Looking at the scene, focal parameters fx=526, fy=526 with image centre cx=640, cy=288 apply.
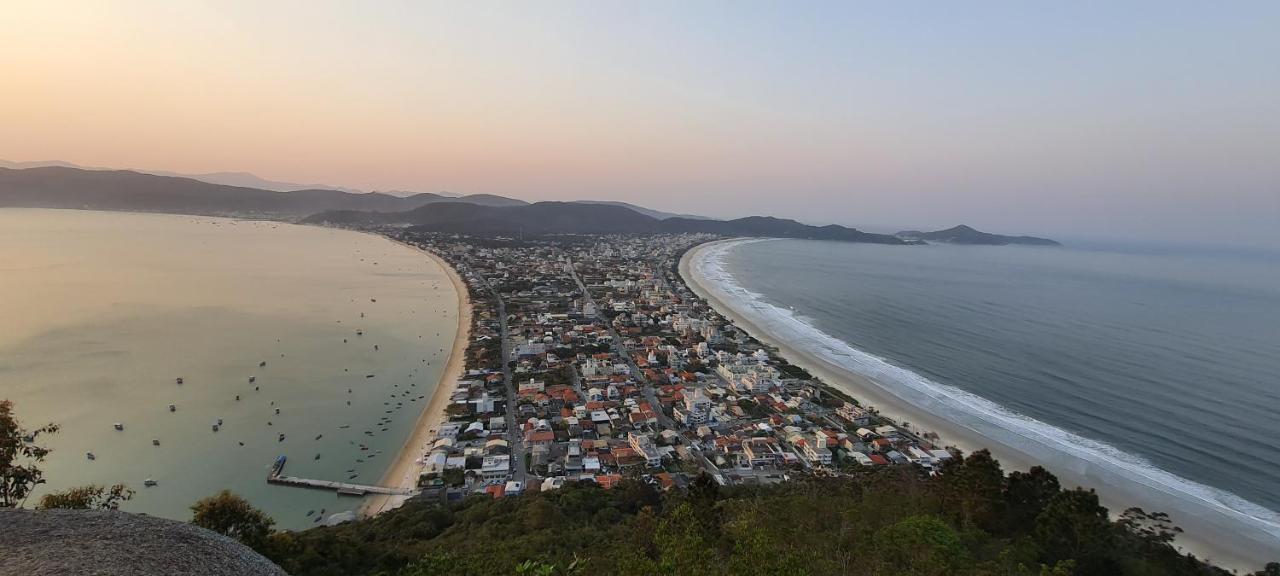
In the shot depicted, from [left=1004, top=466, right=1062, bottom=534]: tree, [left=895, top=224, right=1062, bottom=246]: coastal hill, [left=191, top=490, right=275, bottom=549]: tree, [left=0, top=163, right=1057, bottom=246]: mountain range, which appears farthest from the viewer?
[left=895, top=224, right=1062, bottom=246]: coastal hill

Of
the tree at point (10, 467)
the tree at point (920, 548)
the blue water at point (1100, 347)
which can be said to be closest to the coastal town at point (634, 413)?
the tree at point (920, 548)

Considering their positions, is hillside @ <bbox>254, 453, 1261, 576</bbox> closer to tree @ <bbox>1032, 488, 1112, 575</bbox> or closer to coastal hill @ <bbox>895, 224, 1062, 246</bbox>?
tree @ <bbox>1032, 488, 1112, 575</bbox>

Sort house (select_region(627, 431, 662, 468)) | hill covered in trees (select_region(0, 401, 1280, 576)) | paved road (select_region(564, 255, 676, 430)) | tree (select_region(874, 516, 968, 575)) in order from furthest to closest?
paved road (select_region(564, 255, 676, 430)), house (select_region(627, 431, 662, 468)), tree (select_region(874, 516, 968, 575)), hill covered in trees (select_region(0, 401, 1280, 576))

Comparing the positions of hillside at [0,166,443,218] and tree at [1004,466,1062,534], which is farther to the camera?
hillside at [0,166,443,218]

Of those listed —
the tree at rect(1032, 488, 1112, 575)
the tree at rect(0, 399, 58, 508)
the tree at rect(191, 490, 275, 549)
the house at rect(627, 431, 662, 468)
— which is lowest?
the house at rect(627, 431, 662, 468)

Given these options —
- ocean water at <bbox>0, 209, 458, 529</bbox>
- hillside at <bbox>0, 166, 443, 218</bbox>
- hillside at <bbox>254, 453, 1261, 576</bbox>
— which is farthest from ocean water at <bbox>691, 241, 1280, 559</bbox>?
hillside at <bbox>0, 166, 443, 218</bbox>

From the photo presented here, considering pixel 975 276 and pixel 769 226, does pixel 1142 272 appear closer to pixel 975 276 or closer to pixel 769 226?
pixel 975 276

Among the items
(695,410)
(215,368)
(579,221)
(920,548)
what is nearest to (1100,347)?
(695,410)

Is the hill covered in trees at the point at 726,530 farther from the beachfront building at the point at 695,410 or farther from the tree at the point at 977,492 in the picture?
the beachfront building at the point at 695,410
